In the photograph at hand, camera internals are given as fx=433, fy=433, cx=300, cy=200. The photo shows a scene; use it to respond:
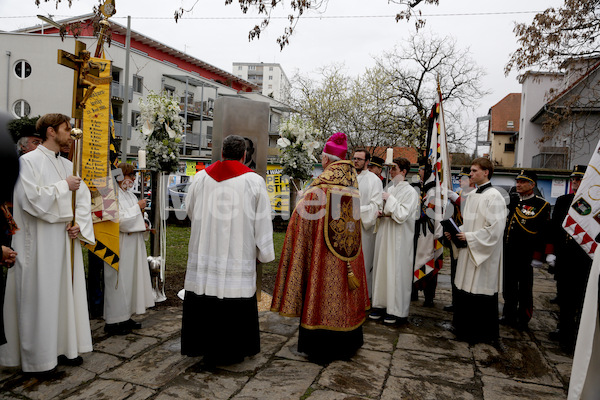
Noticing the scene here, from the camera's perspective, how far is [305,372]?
12.6 feet

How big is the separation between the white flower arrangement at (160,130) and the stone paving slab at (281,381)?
10.4 feet

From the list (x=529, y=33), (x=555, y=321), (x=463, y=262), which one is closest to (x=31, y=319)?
(x=463, y=262)

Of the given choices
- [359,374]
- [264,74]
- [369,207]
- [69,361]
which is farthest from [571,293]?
[264,74]

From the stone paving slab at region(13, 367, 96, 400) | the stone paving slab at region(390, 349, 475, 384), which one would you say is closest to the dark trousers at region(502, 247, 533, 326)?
the stone paving slab at region(390, 349, 475, 384)

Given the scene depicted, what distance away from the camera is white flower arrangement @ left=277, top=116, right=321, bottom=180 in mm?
6629

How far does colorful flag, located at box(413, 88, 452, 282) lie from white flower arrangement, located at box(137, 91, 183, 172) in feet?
10.9

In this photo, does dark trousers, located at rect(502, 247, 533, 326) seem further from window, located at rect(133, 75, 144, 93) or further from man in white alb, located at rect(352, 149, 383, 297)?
window, located at rect(133, 75, 144, 93)

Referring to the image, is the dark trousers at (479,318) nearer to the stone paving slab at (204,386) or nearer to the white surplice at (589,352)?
the white surplice at (589,352)

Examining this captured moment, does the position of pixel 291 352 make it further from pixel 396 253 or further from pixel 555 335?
pixel 555 335

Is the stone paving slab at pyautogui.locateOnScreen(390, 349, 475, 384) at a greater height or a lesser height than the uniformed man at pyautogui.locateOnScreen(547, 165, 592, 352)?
lesser

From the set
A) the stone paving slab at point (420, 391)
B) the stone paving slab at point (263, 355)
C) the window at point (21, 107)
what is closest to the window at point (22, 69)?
the window at point (21, 107)

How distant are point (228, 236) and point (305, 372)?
1.38 metres

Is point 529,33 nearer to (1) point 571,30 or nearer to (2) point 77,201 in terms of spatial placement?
(1) point 571,30

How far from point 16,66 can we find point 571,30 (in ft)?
105
